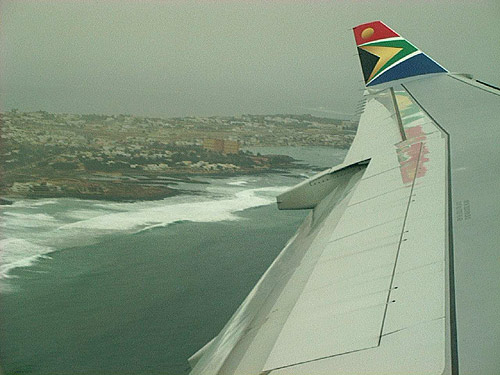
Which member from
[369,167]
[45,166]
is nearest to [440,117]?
[369,167]

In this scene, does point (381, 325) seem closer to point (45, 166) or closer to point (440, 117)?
point (440, 117)

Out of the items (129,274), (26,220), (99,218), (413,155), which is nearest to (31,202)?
(26,220)

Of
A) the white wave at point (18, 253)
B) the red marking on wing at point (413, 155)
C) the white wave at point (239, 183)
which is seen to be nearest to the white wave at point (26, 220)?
the white wave at point (18, 253)

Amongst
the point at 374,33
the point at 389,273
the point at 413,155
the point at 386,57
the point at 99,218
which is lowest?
the point at 99,218

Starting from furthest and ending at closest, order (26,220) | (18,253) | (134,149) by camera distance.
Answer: (134,149) → (26,220) → (18,253)

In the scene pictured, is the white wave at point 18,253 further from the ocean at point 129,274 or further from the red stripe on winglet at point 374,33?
the red stripe on winglet at point 374,33

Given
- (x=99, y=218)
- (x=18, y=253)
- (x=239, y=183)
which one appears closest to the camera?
(x=18, y=253)

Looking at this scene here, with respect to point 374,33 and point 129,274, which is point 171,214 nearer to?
point 129,274
